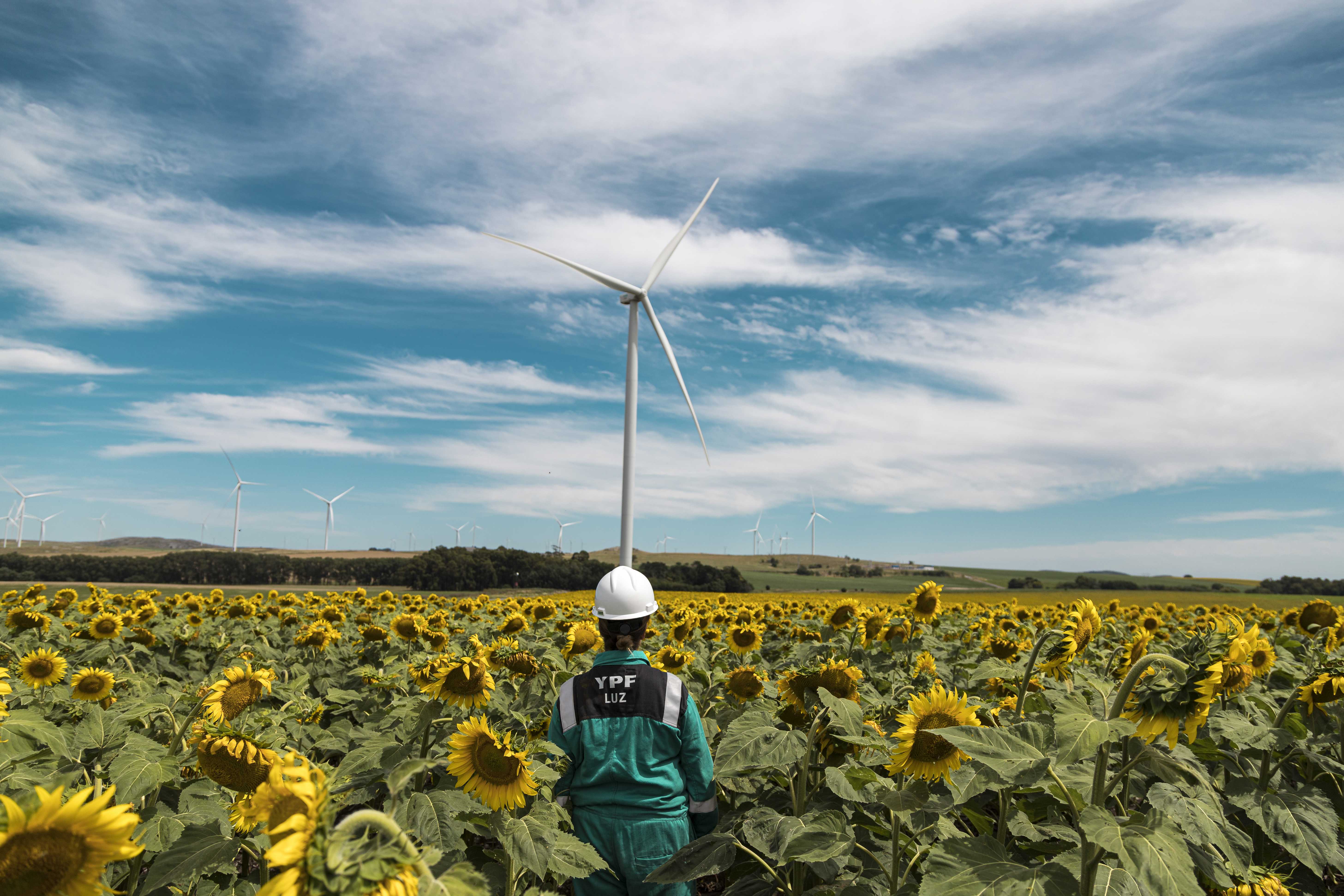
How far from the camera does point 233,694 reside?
4.39 metres

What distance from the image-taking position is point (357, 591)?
1775 cm

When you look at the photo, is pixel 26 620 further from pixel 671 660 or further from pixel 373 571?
pixel 373 571

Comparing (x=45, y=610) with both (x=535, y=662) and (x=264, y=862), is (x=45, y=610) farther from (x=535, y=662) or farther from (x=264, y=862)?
(x=264, y=862)

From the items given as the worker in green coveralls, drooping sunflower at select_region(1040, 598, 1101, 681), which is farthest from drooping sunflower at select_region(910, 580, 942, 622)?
the worker in green coveralls

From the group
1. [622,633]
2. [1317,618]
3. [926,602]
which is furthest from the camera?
[1317,618]

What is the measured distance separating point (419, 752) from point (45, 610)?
41.0 ft

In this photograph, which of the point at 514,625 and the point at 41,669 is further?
the point at 514,625

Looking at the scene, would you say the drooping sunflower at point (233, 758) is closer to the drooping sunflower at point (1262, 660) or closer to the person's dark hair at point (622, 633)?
→ the person's dark hair at point (622, 633)

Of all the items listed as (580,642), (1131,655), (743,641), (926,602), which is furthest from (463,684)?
(926,602)

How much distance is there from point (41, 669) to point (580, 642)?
5.64 meters

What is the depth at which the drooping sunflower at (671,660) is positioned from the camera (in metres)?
7.74

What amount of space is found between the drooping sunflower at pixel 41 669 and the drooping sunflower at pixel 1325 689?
35.8ft

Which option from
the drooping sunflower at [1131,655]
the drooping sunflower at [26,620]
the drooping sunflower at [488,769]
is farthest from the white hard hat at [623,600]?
the drooping sunflower at [26,620]

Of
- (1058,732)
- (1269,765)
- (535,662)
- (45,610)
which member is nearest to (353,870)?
(1058,732)
